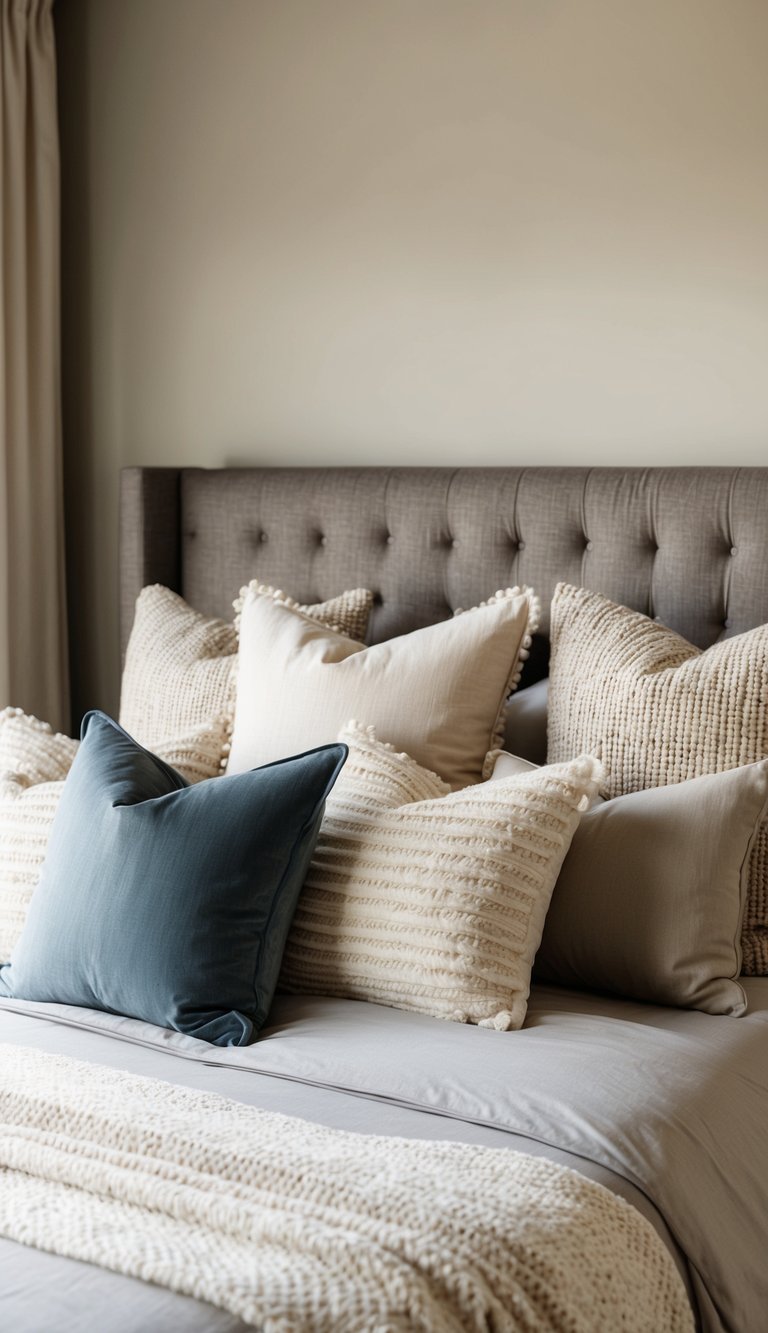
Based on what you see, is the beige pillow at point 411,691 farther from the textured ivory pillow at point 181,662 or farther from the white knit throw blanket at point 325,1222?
the white knit throw blanket at point 325,1222

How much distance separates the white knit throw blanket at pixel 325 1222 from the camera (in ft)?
3.23

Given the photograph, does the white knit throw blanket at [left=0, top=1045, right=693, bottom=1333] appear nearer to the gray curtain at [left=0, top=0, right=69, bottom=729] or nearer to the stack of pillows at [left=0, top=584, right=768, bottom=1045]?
the stack of pillows at [left=0, top=584, right=768, bottom=1045]

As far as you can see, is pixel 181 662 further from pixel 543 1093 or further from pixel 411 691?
pixel 543 1093

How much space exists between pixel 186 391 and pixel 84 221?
0.54m

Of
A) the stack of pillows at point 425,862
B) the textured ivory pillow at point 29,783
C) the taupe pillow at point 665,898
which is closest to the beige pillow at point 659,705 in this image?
the stack of pillows at point 425,862

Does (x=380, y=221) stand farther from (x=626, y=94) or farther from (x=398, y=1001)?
(x=398, y=1001)

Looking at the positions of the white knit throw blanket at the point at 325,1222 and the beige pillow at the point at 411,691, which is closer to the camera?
the white knit throw blanket at the point at 325,1222

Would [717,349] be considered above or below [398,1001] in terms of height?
above

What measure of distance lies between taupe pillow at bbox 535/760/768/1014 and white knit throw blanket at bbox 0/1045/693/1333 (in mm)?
517

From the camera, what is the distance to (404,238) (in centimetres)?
267

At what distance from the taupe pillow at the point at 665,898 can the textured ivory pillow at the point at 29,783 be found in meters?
0.71

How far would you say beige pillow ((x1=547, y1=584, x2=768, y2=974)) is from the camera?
1855 mm

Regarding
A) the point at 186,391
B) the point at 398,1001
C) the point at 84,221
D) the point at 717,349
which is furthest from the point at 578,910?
the point at 84,221

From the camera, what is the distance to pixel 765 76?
2.23 metres
